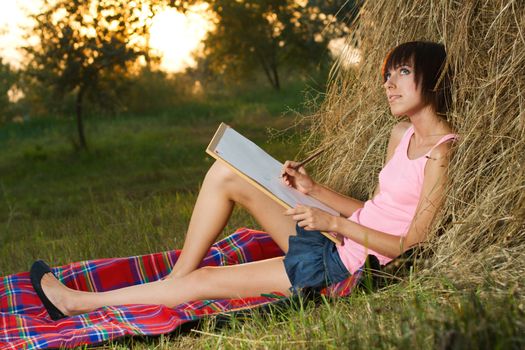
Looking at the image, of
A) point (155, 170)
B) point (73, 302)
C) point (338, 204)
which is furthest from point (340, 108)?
point (155, 170)

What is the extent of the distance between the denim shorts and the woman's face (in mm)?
682

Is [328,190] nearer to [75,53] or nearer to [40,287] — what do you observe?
[40,287]

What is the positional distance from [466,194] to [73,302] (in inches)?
73.8

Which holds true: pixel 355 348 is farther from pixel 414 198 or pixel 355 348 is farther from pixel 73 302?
pixel 73 302

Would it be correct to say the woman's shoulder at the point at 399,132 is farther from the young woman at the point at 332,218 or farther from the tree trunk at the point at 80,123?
the tree trunk at the point at 80,123

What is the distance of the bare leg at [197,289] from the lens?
12.7 feet

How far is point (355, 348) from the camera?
2.55 m

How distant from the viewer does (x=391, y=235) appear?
3570 millimetres

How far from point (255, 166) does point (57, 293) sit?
3.91ft

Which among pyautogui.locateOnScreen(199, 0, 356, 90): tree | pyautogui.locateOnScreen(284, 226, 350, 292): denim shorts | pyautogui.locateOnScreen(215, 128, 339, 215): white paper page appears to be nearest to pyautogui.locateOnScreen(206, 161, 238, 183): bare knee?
pyautogui.locateOnScreen(215, 128, 339, 215): white paper page

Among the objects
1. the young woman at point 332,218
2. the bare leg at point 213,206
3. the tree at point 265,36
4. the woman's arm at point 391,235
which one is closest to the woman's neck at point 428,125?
the young woman at point 332,218

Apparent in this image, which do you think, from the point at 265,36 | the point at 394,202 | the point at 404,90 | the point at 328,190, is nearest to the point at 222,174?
the point at 328,190

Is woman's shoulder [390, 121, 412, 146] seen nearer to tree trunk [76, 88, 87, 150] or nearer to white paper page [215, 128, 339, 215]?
white paper page [215, 128, 339, 215]

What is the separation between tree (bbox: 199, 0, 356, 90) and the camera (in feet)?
61.2
